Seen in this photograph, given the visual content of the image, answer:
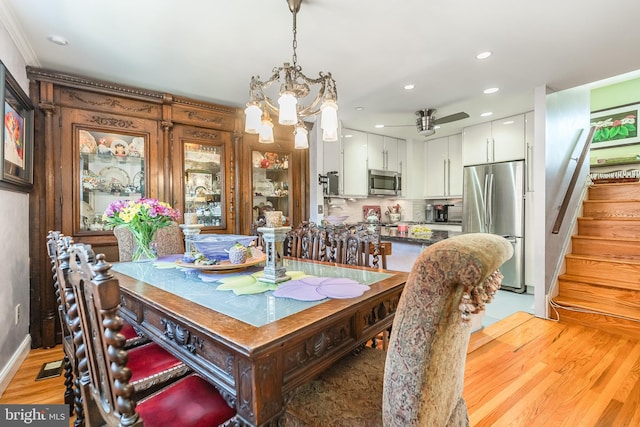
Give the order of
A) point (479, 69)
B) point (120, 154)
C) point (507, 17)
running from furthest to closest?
point (120, 154)
point (479, 69)
point (507, 17)

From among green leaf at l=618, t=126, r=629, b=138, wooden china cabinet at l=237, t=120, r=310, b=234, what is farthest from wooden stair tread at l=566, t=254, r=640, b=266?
wooden china cabinet at l=237, t=120, r=310, b=234

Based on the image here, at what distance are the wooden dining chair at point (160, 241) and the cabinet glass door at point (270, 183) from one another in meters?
1.13

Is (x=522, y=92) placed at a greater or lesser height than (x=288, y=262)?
greater

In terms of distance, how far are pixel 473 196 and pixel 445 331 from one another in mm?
4319

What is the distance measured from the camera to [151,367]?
122 cm

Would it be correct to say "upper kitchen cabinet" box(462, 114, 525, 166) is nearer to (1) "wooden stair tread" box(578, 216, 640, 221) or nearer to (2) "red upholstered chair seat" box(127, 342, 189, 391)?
(1) "wooden stair tread" box(578, 216, 640, 221)

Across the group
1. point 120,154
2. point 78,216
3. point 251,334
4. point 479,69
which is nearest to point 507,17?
point 479,69

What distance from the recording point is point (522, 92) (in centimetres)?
316

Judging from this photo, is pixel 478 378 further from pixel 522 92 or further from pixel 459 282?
pixel 522 92

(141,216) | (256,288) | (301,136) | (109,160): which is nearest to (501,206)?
(301,136)

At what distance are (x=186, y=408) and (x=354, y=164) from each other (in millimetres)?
4014

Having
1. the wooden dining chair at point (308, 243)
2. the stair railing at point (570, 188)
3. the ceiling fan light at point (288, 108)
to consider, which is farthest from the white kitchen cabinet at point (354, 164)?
the ceiling fan light at point (288, 108)

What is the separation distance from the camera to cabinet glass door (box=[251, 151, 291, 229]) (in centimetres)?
358

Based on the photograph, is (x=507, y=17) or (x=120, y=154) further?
(x=120, y=154)
